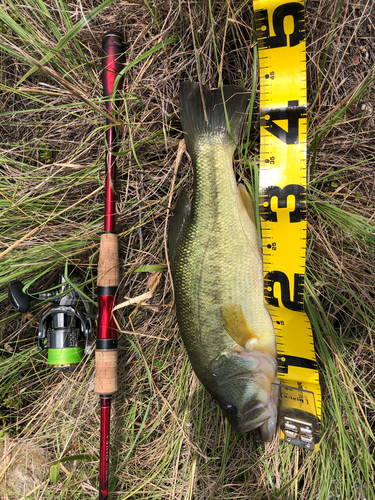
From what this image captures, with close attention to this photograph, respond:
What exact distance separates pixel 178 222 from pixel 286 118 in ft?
2.46

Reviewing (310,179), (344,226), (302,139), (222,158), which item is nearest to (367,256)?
(344,226)

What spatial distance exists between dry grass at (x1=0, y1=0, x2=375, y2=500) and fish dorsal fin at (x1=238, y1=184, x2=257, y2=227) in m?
0.16

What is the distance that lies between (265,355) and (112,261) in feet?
3.06

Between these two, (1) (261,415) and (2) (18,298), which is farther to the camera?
(2) (18,298)

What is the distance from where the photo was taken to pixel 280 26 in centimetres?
145

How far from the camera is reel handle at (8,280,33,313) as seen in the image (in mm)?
1643

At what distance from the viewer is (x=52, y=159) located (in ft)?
6.44

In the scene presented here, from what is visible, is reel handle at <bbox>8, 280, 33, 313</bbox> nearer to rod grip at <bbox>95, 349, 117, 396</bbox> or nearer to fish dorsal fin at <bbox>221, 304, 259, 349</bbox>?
rod grip at <bbox>95, 349, 117, 396</bbox>

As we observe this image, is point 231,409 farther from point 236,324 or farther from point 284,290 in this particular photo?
point 284,290

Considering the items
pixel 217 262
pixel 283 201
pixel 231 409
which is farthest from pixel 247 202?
pixel 231 409

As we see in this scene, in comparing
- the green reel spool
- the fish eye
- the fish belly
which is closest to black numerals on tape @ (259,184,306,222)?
the fish belly

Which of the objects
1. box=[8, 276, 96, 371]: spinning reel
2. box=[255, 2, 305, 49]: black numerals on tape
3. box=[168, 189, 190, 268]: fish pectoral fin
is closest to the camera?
box=[255, 2, 305, 49]: black numerals on tape

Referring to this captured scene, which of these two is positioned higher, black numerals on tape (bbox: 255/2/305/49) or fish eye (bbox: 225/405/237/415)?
black numerals on tape (bbox: 255/2/305/49)

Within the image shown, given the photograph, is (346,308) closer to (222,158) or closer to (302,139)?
(302,139)
